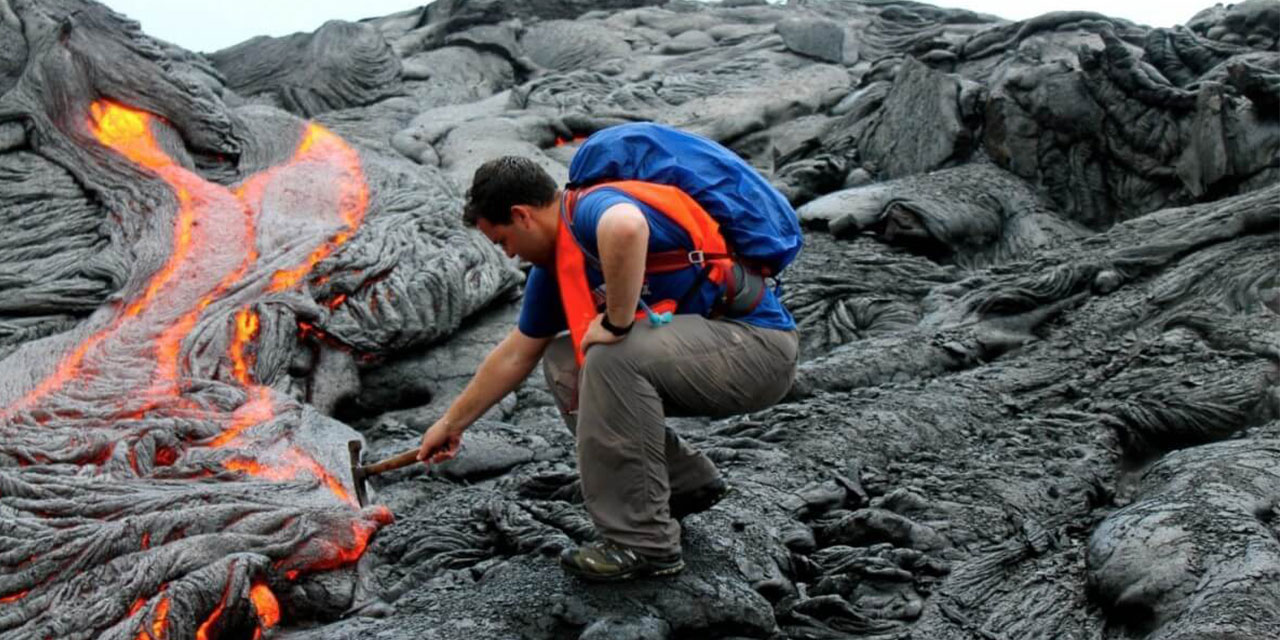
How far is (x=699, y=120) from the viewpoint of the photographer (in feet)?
41.0

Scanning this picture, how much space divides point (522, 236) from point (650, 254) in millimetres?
423

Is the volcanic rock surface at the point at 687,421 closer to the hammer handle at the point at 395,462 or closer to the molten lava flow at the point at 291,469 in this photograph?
the molten lava flow at the point at 291,469

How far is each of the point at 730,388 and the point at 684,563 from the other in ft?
2.26

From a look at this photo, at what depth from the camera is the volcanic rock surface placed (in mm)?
5332

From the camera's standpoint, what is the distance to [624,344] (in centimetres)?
475

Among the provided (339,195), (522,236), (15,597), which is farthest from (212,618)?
(339,195)

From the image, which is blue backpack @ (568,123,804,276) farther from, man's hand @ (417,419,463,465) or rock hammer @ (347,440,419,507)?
rock hammer @ (347,440,419,507)

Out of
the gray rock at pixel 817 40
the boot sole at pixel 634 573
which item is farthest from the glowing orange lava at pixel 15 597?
the gray rock at pixel 817 40

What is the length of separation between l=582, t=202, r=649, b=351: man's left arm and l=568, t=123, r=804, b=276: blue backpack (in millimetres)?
351

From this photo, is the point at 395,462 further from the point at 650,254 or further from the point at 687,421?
the point at 687,421

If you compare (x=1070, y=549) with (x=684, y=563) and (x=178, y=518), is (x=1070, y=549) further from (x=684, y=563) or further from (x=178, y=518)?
(x=178, y=518)

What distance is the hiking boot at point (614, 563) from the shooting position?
5035 mm

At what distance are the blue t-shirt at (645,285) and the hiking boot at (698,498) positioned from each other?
669 millimetres

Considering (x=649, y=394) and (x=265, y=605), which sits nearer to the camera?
(x=649, y=394)
